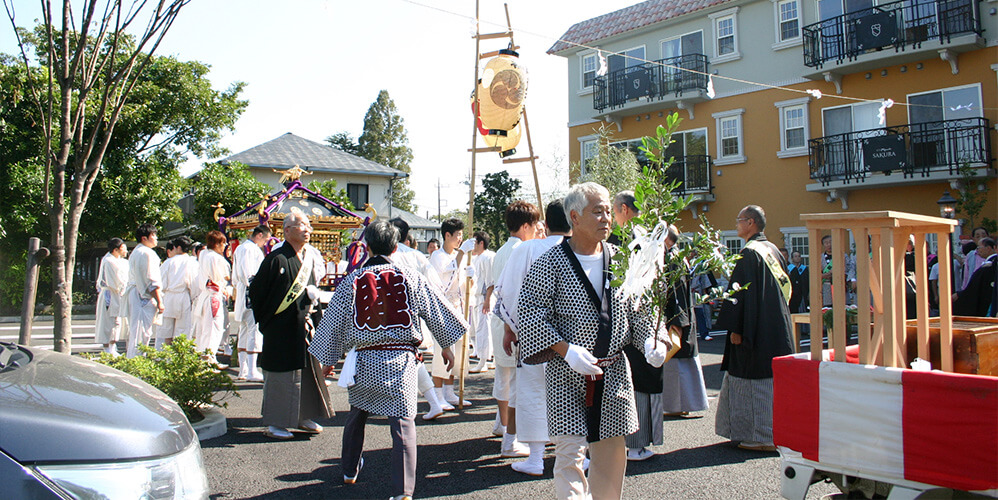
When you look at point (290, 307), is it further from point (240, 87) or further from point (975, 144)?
point (240, 87)

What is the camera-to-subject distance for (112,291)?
9.22 meters

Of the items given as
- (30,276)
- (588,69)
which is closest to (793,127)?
(588,69)

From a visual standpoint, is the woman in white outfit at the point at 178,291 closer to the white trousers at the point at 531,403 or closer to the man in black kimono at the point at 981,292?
the white trousers at the point at 531,403

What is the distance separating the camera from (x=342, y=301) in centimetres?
440

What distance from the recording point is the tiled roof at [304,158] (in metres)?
31.5

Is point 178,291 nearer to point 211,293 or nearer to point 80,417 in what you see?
point 211,293

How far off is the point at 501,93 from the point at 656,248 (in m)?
5.85

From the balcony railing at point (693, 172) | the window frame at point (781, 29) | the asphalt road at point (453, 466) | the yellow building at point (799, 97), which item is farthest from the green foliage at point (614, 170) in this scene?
the asphalt road at point (453, 466)

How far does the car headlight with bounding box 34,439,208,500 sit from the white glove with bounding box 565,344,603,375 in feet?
5.25

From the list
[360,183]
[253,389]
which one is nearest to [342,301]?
[253,389]

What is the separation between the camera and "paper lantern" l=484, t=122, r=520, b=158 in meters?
8.55

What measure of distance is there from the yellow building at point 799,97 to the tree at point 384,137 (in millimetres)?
28856

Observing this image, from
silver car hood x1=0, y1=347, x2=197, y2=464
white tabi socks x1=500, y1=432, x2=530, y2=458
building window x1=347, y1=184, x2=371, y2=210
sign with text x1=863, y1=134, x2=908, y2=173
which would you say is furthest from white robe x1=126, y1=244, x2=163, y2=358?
building window x1=347, y1=184, x2=371, y2=210

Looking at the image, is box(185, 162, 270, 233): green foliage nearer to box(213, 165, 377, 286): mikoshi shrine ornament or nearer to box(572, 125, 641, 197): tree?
box(572, 125, 641, 197): tree
